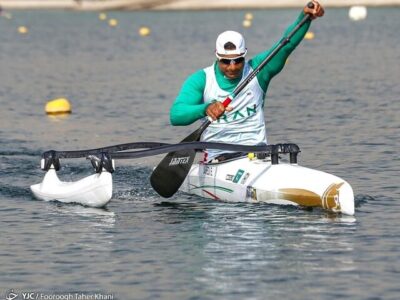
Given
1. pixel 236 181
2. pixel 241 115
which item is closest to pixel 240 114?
pixel 241 115

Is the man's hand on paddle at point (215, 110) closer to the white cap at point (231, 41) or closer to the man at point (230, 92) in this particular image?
the man at point (230, 92)

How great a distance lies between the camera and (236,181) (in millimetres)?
17734

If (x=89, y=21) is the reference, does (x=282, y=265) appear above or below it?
below

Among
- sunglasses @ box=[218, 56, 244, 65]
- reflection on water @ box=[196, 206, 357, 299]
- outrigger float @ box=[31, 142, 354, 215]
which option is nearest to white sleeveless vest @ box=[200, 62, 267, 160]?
outrigger float @ box=[31, 142, 354, 215]

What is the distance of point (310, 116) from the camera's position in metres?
29.3

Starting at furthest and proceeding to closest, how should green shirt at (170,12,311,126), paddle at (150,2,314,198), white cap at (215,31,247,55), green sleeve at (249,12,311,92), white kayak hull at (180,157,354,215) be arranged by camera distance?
paddle at (150,2,314,198), green sleeve at (249,12,311,92), green shirt at (170,12,311,126), white cap at (215,31,247,55), white kayak hull at (180,157,354,215)

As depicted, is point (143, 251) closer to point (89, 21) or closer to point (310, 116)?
point (310, 116)

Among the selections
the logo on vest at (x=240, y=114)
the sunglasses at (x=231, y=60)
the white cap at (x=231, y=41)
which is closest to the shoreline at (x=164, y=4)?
the logo on vest at (x=240, y=114)

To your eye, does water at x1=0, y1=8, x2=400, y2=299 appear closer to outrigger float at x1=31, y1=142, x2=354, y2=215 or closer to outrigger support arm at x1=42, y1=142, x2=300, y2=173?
outrigger float at x1=31, y1=142, x2=354, y2=215

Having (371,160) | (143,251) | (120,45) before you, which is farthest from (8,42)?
(143,251)

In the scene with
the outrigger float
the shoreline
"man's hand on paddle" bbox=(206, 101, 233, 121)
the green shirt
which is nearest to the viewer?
the outrigger float

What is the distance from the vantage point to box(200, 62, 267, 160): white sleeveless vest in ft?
59.3

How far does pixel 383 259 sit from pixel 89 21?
8533 centimetres

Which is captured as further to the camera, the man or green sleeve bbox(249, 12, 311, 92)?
green sleeve bbox(249, 12, 311, 92)
